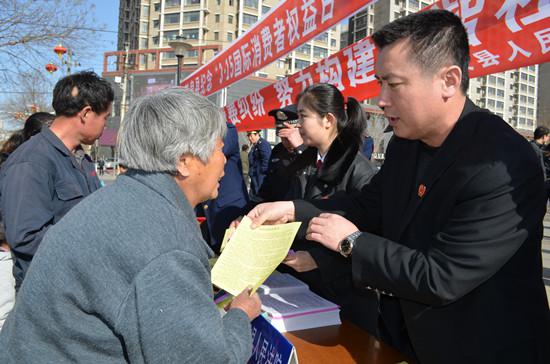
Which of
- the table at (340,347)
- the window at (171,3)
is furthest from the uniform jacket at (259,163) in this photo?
the window at (171,3)

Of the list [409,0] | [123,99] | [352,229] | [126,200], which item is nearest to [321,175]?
[352,229]

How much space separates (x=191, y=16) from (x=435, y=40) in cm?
5943

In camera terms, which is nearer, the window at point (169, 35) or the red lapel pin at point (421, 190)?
the red lapel pin at point (421, 190)

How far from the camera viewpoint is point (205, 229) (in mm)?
3182

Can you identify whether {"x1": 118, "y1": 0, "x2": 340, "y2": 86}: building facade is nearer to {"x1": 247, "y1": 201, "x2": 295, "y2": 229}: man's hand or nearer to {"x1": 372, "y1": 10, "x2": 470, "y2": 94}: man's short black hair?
{"x1": 247, "y1": 201, "x2": 295, "y2": 229}: man's hand

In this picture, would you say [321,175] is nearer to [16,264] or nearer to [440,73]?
[440,73]

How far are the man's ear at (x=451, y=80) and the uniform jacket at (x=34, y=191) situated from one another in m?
1.94

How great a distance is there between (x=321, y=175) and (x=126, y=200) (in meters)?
1.35

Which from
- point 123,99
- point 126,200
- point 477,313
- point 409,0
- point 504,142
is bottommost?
point 477,313

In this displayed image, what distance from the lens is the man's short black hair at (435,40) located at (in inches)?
48.6

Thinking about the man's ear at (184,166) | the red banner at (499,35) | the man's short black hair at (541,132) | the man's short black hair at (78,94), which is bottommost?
the man's ear at (184,166)

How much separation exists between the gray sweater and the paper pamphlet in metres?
0.25

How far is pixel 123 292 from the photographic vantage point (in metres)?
0.91

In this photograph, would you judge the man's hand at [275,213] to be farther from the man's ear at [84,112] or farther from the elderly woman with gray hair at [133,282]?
the man's ear at [84,112]
